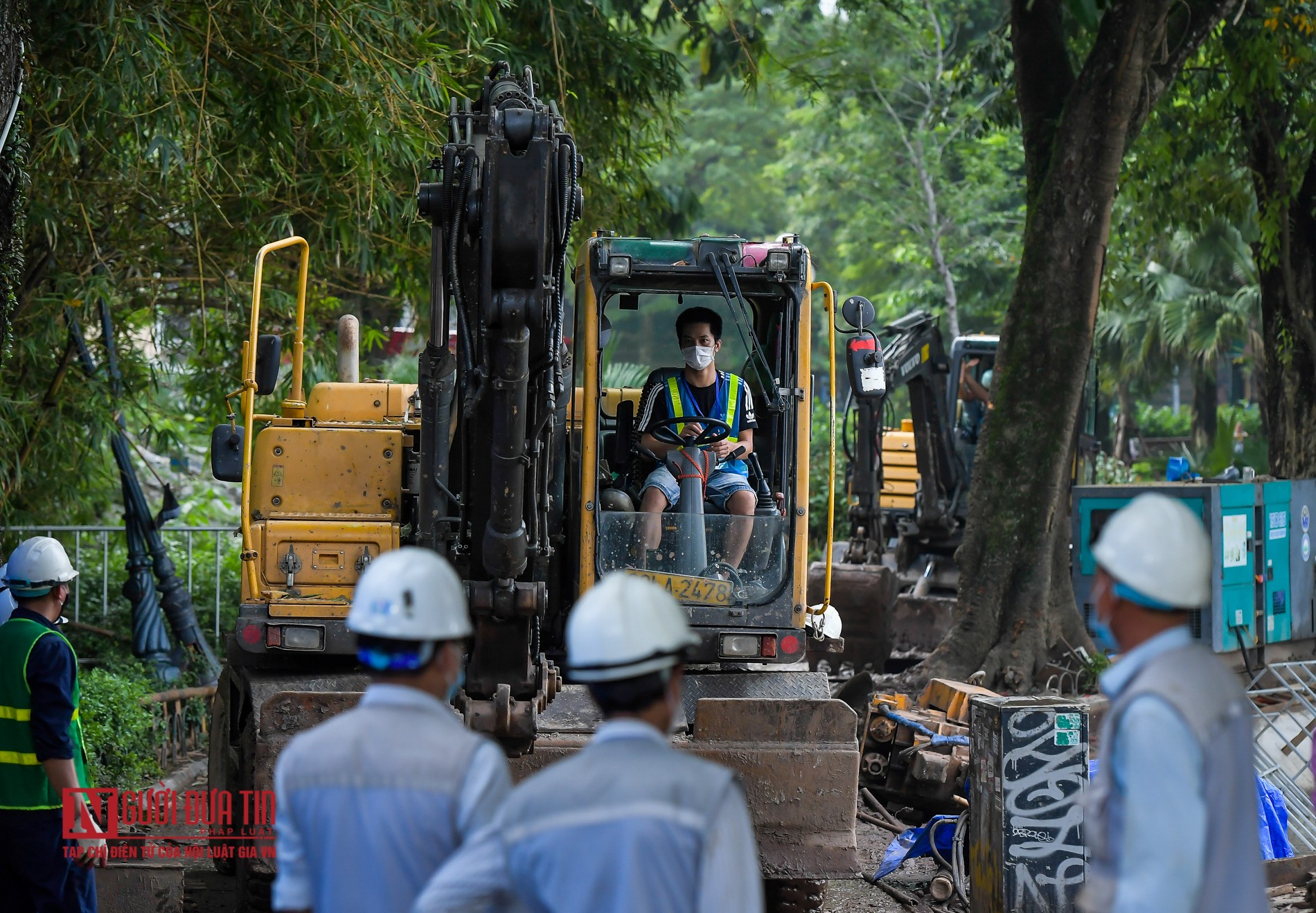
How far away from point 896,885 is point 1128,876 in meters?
5.17

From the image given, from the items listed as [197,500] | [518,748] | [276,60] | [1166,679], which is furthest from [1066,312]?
[197,500]

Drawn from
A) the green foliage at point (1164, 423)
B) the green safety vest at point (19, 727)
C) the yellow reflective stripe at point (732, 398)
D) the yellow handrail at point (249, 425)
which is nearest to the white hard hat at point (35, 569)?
the green safety vest at point (19, 727)

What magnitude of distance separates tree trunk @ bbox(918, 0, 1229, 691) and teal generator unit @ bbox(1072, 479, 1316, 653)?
117 centimetres

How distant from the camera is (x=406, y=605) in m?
3.06

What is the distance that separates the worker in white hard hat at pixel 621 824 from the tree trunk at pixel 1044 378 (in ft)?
28.7

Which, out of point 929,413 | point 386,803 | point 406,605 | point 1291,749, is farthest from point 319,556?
point 929,413

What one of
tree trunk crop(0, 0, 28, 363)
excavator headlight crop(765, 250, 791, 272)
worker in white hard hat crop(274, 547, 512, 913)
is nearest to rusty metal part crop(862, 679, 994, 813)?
excavator headlight crop(765, 250, 791, 272)

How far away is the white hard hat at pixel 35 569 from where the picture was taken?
5066 mm

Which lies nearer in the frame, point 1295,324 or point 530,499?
point 530,499

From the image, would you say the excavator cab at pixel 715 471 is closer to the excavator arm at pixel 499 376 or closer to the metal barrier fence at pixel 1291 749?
the excavator arm at pixel 499 376

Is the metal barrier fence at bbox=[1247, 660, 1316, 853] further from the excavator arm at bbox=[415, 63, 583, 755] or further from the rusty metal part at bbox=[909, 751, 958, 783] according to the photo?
the excavator arm at bbox=[415, 63, 583, 755]

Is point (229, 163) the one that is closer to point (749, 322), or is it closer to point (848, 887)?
point (749, 322)

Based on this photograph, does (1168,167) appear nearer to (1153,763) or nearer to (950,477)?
(950,477)

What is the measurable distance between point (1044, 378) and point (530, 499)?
22.3ft
